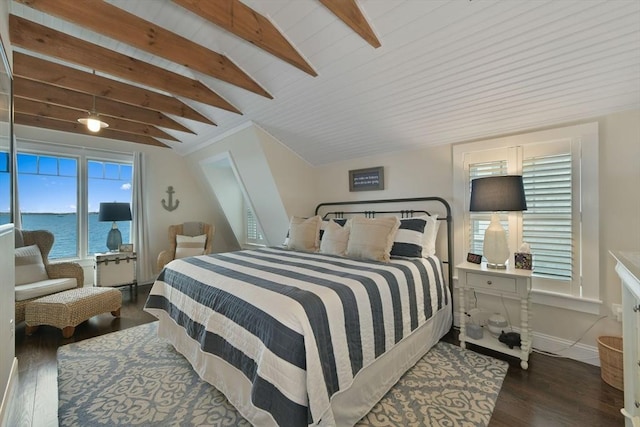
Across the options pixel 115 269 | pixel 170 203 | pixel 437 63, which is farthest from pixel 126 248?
pixel 437 63

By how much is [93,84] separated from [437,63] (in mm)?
3327

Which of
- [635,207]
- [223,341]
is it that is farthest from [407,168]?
[223,341]

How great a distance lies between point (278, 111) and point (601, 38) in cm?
256

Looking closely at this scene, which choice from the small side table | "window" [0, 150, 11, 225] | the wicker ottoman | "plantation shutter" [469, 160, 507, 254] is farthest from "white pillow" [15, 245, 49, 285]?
"plantation shutter" [469, 160, 507, 254]

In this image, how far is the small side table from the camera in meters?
3.76

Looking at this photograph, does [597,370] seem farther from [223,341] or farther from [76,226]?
[76,226]

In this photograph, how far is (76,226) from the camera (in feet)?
13.5

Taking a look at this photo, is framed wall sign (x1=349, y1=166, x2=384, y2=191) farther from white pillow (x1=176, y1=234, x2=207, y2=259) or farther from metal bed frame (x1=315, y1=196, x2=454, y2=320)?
white pillow (x1=176, y1=234, x2=207, y2=259)

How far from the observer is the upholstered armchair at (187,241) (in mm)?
4383

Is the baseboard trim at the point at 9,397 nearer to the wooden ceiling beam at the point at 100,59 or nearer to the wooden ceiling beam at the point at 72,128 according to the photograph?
the wooden ceiling beam at the point at 100,59

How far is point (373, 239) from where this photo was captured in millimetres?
2529

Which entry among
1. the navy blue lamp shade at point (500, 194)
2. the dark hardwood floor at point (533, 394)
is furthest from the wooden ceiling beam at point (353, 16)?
the dark hardwood floor at point (533, 394)

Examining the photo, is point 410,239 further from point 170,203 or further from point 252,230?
point 170,203

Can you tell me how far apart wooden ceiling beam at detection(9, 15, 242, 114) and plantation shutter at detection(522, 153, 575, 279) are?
10.6 feet
